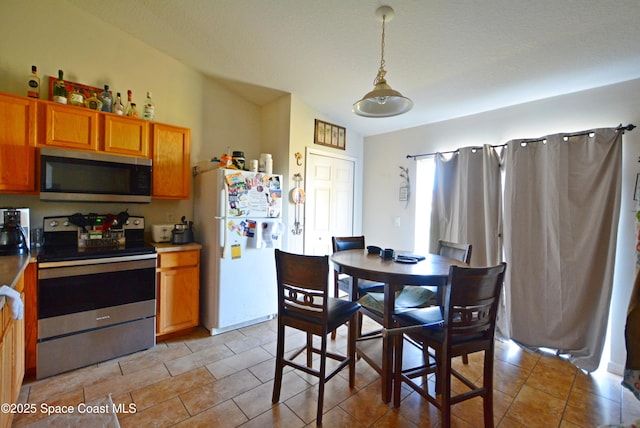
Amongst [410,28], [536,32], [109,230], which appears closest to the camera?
[536,32]

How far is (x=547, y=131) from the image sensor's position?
2.65m

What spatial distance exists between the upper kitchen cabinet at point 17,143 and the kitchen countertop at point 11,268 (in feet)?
2.01

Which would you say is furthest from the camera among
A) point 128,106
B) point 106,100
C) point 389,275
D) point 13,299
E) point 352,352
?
point 128,106

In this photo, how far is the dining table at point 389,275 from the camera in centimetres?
170

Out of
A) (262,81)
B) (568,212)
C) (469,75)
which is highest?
(262,81)

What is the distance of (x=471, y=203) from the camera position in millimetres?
3047

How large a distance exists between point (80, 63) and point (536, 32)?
12.4 ft

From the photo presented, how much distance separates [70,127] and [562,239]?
431 cm

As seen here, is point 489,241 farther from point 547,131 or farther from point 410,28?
point 410,28

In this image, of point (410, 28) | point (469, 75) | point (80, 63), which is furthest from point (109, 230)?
point (469, 75)

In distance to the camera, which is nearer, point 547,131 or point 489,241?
point 547,131

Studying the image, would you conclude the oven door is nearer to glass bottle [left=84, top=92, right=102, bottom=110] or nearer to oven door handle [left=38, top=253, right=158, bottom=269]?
oven door handle [left=38, top=253, right=158, bottom=269]

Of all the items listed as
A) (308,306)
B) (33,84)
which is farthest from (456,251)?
(33,84)

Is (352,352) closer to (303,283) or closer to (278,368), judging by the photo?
(278,368)
